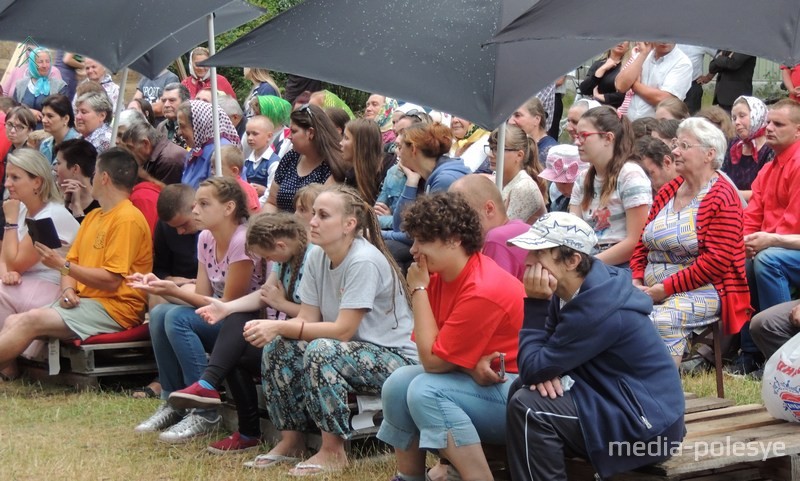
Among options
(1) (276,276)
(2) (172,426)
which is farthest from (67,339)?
(1) (276,276)

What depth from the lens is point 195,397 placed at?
5629 mm

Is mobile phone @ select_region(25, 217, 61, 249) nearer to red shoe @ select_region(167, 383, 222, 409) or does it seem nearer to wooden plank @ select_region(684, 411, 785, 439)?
red shoe @ select_region(167, 383, 222, 409)

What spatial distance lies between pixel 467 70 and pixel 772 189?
7.95 feet

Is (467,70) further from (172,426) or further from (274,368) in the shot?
(172,426)

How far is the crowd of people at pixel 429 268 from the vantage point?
163 inches

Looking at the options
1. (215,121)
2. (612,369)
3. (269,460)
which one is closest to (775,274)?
(612,369)

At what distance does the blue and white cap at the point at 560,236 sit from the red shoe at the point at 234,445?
7.32 ft

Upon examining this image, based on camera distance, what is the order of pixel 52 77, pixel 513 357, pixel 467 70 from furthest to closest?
pixel 52 77, pixel 467 70, pixel 513 357

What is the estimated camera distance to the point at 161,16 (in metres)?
7.22

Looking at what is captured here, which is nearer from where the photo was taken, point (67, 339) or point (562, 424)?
point (562, 424)

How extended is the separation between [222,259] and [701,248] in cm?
265

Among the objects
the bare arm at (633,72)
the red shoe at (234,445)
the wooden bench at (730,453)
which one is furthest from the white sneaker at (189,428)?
the bare arm at (633,72)

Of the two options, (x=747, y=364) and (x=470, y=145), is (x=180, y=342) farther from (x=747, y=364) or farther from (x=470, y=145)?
(x=470, y=145)

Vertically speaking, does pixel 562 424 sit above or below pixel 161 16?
below
